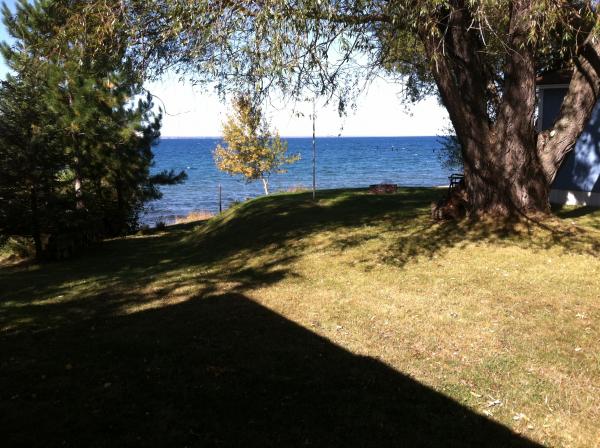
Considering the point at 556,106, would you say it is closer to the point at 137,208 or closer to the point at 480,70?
the point at 480,70

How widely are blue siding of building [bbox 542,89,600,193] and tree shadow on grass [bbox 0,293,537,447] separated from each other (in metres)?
12.0

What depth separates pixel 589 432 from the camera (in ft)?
14.2

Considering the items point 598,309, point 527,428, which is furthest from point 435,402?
point 598,309

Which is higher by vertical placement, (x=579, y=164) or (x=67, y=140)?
(x=67, y=140)

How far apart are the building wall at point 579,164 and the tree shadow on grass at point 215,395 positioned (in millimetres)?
12016

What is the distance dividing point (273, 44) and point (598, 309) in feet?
20.6

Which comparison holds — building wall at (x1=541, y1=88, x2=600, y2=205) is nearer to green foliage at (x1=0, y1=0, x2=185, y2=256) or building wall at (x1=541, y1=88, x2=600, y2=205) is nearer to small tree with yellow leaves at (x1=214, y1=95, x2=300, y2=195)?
green foliage at (x1=0, y1=0, x2=185, y2=256)

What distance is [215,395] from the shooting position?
4961mm

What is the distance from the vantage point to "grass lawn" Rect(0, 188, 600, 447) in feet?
14.5

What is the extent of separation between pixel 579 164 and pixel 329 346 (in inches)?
496

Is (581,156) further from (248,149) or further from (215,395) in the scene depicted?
(248,149)

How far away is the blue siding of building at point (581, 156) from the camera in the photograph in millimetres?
14789

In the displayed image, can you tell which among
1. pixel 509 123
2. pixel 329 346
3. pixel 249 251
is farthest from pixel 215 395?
pixel 509 123

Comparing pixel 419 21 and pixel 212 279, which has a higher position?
pixel 419 21
